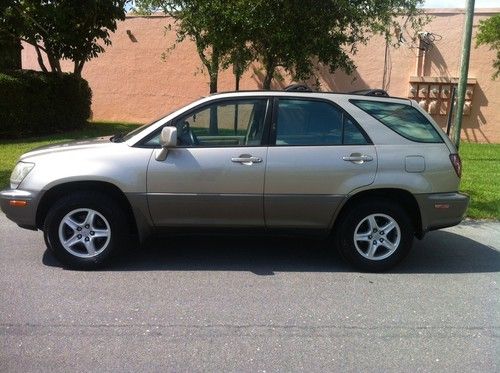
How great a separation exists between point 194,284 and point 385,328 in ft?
5.60

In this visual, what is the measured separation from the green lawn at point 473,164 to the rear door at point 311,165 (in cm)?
332

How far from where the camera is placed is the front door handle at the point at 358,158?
5.20m

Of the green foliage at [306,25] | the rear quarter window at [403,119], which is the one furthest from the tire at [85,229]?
the green foliage at [306,25]

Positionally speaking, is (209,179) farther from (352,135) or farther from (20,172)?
(20,172)

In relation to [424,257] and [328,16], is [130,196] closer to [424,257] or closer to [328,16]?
[424,257]

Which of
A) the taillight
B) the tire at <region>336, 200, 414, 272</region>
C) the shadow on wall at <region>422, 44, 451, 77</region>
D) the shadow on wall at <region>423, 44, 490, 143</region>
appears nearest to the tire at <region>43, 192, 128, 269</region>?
the tire at <region>336, 200, 414, 272</region>

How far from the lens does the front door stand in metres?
5.10

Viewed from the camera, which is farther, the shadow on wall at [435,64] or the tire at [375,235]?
the shadow on wall at [435,64]

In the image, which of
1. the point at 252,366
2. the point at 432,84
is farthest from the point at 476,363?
the point at 432,84

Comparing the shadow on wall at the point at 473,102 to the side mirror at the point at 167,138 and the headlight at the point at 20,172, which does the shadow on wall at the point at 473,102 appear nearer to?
the side mirror at the point at 167,138

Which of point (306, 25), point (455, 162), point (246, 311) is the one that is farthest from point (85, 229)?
point (306, 25)

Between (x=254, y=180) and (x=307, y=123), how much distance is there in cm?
78

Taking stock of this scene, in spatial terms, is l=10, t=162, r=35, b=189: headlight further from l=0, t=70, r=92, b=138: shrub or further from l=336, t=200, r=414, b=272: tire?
l=0, t=70, r=92, b=138: shrub

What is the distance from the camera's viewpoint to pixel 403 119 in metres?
5.51
